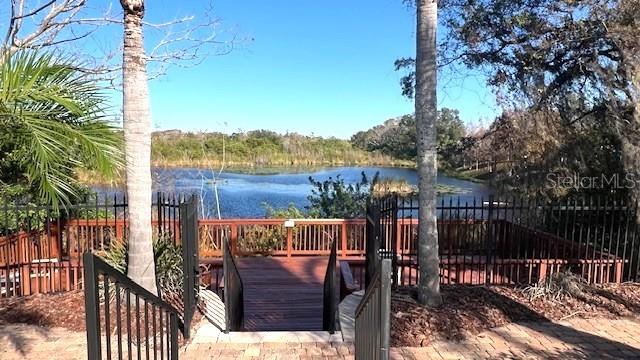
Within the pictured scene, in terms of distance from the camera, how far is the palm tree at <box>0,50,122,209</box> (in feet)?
7.89

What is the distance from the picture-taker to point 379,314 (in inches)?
79.1

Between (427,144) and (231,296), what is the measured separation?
2520mm

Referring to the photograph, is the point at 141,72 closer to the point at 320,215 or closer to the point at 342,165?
the point at 320,215

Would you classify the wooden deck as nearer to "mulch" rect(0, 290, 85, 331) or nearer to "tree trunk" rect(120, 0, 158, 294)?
"tree trunk" rect(120, 0, 158, 294)

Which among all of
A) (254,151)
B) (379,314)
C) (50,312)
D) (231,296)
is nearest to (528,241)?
(231,296)

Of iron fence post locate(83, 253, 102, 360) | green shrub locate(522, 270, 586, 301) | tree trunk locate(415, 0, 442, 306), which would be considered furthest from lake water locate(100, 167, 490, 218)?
iron fence post locate(83, 253, 102, 360)

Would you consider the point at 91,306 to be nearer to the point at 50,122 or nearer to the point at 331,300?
→ the point at 50,122

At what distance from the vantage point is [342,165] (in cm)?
2948

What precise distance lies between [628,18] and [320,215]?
703 cm

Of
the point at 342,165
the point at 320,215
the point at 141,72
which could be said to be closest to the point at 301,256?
the point at 320,215

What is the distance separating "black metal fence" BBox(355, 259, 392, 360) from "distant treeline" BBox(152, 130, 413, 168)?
1364 centimetres

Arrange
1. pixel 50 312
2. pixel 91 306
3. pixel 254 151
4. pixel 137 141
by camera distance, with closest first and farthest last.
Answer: pixel 91 306
pixel 137 141
pixel 50 312
pixel 254 151

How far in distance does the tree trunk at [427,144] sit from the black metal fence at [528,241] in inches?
19.9

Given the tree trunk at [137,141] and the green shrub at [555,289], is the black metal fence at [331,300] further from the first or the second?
the green shrub at [555,289]
